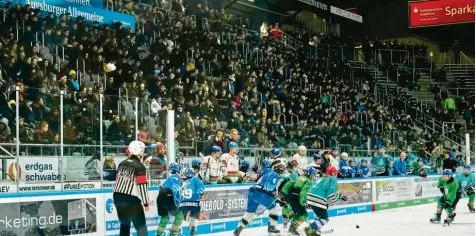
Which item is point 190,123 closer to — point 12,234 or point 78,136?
point 78,136

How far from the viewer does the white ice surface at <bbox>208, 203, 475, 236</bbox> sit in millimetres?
14648

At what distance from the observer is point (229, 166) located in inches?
628

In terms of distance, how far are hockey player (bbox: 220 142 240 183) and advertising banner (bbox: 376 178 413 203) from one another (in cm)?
722

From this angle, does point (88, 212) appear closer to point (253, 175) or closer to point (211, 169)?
point (211, 169)

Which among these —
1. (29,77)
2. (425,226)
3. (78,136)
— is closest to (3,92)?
(78,136)

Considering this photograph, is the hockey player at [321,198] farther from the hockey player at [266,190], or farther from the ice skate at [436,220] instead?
the ice skate at [436,220]

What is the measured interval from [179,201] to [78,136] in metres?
1.99

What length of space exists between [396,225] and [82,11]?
409 inches

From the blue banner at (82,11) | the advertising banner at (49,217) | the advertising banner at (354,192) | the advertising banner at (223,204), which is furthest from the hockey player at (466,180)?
the blue banner at (82,11)

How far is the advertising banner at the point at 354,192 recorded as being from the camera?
19859 mm

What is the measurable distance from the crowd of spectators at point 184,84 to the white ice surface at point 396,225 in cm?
262

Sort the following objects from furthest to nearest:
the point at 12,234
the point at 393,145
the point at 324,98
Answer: the point at 324,98 < the point at 393,145 < the point at 12,234

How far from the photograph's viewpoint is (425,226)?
1614 cm

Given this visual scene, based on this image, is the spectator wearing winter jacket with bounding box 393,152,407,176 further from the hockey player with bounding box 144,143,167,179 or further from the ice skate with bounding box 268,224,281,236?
the hockey player with bounding box 144,143,167,179
